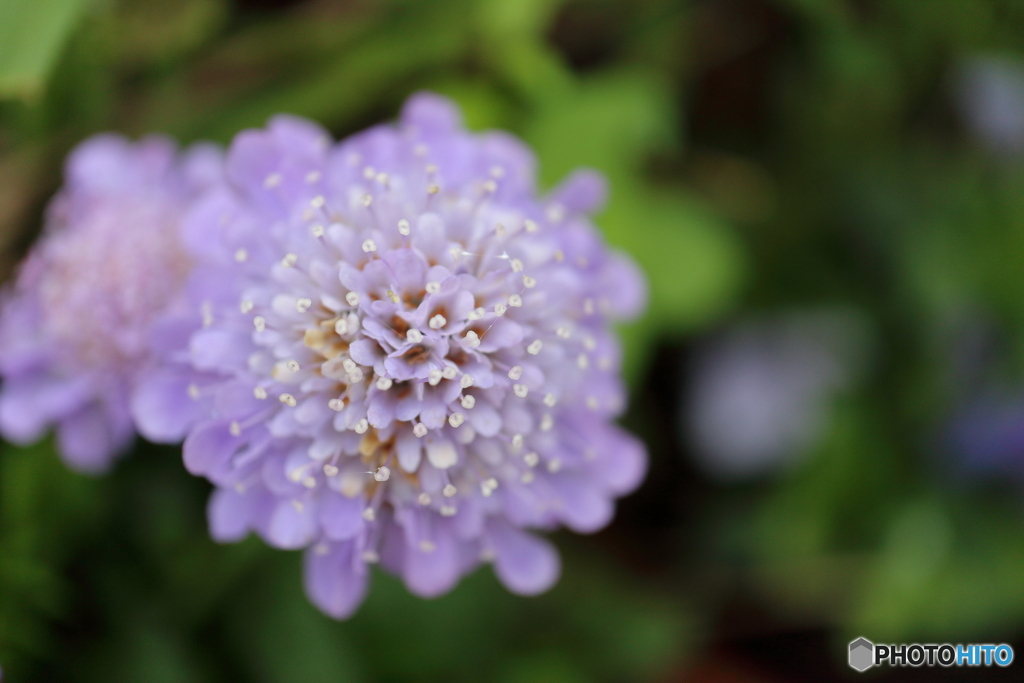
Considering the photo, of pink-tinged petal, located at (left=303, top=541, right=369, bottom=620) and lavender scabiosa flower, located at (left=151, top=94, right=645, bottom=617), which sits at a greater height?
lavender scabiosa flower, located at (left=151, top=94, right=645, bottom=617)

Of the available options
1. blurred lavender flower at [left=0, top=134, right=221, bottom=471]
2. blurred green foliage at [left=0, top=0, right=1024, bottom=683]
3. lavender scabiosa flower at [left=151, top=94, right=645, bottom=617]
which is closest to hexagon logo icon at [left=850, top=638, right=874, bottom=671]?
blurred green foliage at [left=0, top=0, right=1024, bottom=683]

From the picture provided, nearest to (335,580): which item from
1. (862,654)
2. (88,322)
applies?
(88,322)

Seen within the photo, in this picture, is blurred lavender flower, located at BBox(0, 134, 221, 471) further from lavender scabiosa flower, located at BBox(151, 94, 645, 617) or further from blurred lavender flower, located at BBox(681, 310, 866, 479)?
blurred lavender flower, located at BBox(681, 310, 866, 479)

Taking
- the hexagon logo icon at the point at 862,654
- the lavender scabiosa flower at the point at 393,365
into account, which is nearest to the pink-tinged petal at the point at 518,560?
the lavender scabiosa flower at the point at 393,365

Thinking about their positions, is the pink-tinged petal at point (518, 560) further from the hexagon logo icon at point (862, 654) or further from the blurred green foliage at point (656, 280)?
the hexagon logo icon at point (862, 654)

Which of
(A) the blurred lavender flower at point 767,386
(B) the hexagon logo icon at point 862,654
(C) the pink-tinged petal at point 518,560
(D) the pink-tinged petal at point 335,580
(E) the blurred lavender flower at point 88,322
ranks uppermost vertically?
(A) the blurred lavender flower at point 767,386

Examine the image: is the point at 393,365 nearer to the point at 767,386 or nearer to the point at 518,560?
the point at 518,560

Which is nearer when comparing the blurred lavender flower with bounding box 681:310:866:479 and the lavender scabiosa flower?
the lavender scabiosa flower
